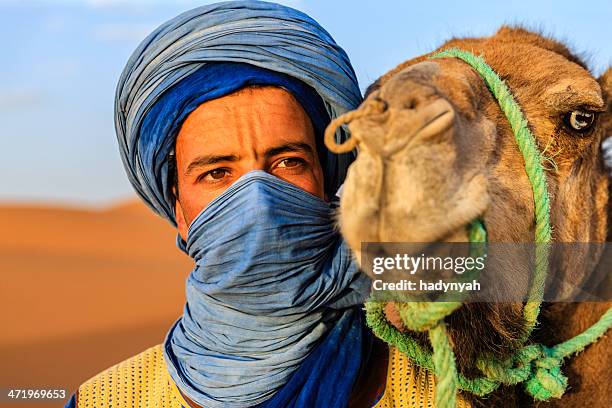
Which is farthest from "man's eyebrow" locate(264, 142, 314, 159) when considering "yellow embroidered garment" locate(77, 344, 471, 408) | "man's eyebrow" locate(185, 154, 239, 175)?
"yellow embroidered garment" locate(77, 344, 471, 408)

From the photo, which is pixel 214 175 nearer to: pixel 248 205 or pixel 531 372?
pixel 248 205

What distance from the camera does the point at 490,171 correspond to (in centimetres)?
261

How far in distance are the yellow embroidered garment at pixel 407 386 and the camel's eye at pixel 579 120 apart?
3.41 ft

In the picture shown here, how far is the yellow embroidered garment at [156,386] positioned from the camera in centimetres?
304

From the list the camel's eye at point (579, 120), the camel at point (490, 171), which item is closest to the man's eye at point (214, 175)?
the camel at point (490, 171)

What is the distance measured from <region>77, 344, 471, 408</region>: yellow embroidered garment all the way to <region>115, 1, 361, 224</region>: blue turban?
732 millimetres

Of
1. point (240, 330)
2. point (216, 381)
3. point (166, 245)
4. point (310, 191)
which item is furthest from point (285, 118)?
point (166, 245)

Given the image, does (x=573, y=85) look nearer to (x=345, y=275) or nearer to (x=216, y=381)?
(x=345, y=275)

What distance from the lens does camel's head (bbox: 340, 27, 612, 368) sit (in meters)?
2.12

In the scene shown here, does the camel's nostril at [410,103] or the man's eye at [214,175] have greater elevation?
the man's eye at [214,175]

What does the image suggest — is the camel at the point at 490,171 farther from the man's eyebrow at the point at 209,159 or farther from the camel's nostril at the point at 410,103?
the man's eyebrow at the point at 209,159

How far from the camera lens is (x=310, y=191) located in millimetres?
3113

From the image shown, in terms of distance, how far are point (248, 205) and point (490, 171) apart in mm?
830

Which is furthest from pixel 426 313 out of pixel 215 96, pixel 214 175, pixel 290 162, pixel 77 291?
pixel 77 291
